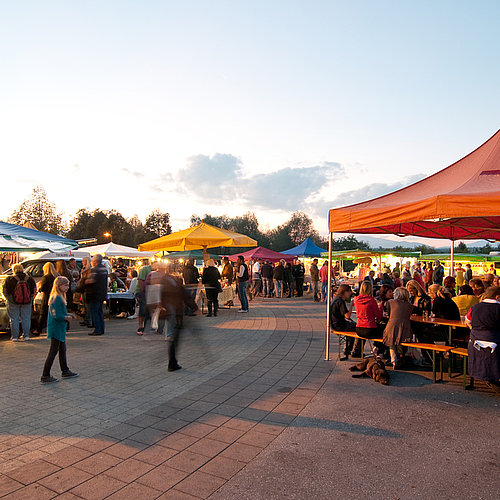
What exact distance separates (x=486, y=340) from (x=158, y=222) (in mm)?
77422

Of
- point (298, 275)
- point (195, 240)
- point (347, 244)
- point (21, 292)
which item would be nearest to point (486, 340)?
point (195, 240)

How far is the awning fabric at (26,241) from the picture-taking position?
30.9 ft

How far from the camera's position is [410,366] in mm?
6516

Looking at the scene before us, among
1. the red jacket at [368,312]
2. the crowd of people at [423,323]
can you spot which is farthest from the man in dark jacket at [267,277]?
the red jacket at [368,312]

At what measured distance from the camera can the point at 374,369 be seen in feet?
19.1

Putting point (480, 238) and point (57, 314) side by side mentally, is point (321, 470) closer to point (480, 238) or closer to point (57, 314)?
point (57, 314)

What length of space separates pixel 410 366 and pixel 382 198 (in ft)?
9.84

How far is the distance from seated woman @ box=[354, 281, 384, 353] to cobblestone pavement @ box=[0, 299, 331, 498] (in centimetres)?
100

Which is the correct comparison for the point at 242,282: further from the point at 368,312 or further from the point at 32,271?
the point at 368,312

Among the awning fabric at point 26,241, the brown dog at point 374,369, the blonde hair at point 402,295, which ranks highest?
the awning fabric at point 26,241

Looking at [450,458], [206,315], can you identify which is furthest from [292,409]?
[206,315]

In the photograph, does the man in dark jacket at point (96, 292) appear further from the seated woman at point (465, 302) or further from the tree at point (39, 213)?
the tree at point (39, 213)

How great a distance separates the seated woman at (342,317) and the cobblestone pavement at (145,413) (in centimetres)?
67

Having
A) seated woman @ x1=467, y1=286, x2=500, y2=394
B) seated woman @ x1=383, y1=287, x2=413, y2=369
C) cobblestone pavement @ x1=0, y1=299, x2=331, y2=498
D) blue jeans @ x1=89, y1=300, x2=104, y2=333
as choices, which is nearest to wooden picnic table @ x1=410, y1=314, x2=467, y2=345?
seated woman @ x1=383, y1=287, x2=413, y2=369
